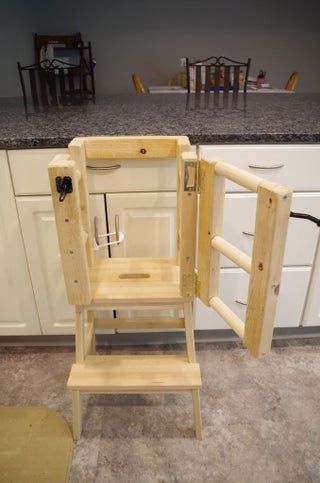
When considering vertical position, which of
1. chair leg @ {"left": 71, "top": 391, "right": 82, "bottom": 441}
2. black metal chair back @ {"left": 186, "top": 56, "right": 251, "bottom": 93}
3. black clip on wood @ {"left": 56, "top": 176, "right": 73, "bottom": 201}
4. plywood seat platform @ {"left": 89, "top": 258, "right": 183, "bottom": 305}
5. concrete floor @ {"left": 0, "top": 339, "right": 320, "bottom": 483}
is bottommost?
concrete floor @ {"left": 0, "top": 339, "right": 320, "bottom": 483}

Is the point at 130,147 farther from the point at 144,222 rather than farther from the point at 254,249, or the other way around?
the point at 254,249

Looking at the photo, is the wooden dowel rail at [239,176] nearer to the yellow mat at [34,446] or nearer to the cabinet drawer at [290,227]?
the cabinet drawer at [290,227]

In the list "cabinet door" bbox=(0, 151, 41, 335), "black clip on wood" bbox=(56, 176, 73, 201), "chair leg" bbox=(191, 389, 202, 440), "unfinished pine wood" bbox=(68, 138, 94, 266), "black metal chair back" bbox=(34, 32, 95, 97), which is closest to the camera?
"black clip on wood" bbox=(56, 176, 73, 201)

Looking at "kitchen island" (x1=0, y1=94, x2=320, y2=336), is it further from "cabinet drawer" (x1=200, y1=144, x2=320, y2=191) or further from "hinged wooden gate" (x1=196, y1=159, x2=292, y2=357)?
"hinged wooden gate" (x1=196, y1=159, x2=292, y2=357)

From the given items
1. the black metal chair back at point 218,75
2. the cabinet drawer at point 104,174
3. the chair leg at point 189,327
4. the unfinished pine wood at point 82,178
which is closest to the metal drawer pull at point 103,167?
the cabinet drawer at point 104,174

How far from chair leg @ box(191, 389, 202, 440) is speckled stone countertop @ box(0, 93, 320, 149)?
757mm

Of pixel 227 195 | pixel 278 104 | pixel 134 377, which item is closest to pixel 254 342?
pixel 134 377

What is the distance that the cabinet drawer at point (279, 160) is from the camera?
108 centimetres

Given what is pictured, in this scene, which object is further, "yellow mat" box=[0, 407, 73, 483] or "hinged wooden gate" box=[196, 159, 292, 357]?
"yellow mat" box=[0, 407, 73, 483]

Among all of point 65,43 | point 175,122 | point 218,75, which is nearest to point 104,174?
point 175,122

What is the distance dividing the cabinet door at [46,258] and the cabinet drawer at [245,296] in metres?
0.45

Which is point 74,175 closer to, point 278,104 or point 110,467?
point 110,467

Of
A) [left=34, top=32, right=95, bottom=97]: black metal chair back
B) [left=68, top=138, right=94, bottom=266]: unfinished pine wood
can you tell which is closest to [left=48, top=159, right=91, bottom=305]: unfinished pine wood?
[left=68, top=138, right=94, bottom=266]: unfinished pine wood

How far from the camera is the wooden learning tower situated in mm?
652
